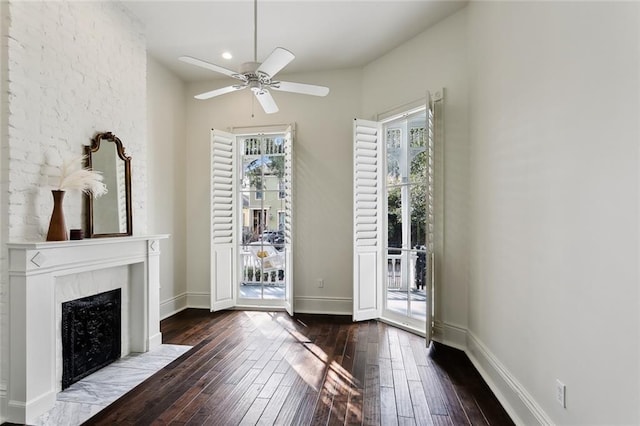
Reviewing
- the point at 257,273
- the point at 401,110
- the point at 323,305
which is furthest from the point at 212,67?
the point at 323,305

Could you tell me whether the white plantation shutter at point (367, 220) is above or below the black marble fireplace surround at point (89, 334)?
above

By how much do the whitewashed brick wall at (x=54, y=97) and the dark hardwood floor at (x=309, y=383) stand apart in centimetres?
113

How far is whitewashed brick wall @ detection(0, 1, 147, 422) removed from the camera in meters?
2.35

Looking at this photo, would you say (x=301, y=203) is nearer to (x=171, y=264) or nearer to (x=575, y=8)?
(x=171, y=264)

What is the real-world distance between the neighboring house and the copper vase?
10 cm

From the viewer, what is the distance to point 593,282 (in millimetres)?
1544

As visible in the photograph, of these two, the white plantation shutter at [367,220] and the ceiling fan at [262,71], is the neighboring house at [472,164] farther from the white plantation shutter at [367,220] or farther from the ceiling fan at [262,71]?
the ceiling fan at [262,71]

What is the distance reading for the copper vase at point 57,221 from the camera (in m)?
2.56

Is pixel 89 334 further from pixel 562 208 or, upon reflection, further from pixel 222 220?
pixel 562 208

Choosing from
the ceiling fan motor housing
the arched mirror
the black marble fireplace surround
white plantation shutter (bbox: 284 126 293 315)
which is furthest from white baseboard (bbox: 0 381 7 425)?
white plantation shutter (bbox: 284 126 293 315)

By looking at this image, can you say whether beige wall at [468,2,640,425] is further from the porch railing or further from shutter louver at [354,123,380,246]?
the porch railing

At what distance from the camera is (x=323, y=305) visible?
4844mm

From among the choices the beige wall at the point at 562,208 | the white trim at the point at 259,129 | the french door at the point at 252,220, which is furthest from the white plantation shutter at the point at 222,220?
the beige wall at the point at 562,208

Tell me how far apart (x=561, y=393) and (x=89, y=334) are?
3.44 m
